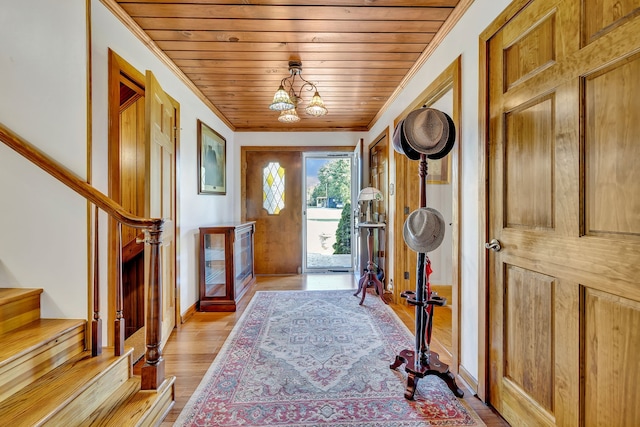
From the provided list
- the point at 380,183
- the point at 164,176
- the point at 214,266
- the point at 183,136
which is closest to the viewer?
the point at 164,176

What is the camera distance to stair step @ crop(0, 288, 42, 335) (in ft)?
4.81

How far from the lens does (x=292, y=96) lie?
328 cm

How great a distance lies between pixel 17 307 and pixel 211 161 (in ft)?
8.79

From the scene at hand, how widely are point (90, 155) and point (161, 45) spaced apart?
1225mm

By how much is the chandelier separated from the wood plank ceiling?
0.07 m

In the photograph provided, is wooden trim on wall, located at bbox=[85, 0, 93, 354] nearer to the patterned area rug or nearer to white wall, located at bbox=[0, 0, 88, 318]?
white wall, located at bbox=[0, 0, 88, 318]

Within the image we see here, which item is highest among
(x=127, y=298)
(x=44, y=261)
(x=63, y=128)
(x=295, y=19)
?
(x=295, y=19)

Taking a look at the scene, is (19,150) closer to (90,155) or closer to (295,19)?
(90,155)

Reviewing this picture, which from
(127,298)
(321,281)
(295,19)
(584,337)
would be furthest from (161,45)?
(321,281)

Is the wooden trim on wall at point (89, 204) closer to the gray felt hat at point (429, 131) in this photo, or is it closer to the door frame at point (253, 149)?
the gray felt hat at point (429, 131)

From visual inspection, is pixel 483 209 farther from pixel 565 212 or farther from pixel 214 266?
pixel 214 266

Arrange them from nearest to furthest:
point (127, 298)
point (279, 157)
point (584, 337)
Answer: point (584, 337)
point (127, 298)
point (279, 157)

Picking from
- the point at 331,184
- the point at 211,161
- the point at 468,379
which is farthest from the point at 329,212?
the point at 468,379

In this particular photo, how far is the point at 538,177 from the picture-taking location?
1.35 meters
